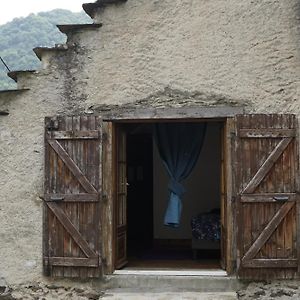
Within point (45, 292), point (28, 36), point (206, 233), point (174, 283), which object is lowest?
point (45, 292)

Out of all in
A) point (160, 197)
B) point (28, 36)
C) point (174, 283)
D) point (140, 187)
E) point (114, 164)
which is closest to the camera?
point (174, 283)

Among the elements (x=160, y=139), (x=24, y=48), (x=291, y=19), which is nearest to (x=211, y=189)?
(x=160, y=139)

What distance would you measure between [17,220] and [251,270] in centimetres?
303

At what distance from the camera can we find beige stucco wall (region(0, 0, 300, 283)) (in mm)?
6223

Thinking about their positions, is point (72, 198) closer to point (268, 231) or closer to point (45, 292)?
point (45, 292)

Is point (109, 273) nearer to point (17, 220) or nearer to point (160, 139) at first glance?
point (17, 220)

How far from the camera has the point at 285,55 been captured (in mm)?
6207

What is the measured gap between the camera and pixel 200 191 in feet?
32.0

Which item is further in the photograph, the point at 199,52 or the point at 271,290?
the point at 199,52

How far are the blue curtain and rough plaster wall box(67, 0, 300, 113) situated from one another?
4.91 feet

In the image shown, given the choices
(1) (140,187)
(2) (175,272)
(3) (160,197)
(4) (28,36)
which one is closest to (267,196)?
(2) (175,272)

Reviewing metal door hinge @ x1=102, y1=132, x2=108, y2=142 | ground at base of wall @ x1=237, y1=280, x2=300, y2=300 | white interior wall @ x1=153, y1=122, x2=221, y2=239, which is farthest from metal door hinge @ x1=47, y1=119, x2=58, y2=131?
white interior wall @ x1=153, y1=122, x2=221, y2=239

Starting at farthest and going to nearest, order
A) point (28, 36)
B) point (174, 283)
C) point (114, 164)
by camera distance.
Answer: point (28, 36) → point (114, 164) → point (174, 283)

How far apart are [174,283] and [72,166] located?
6.35ft
